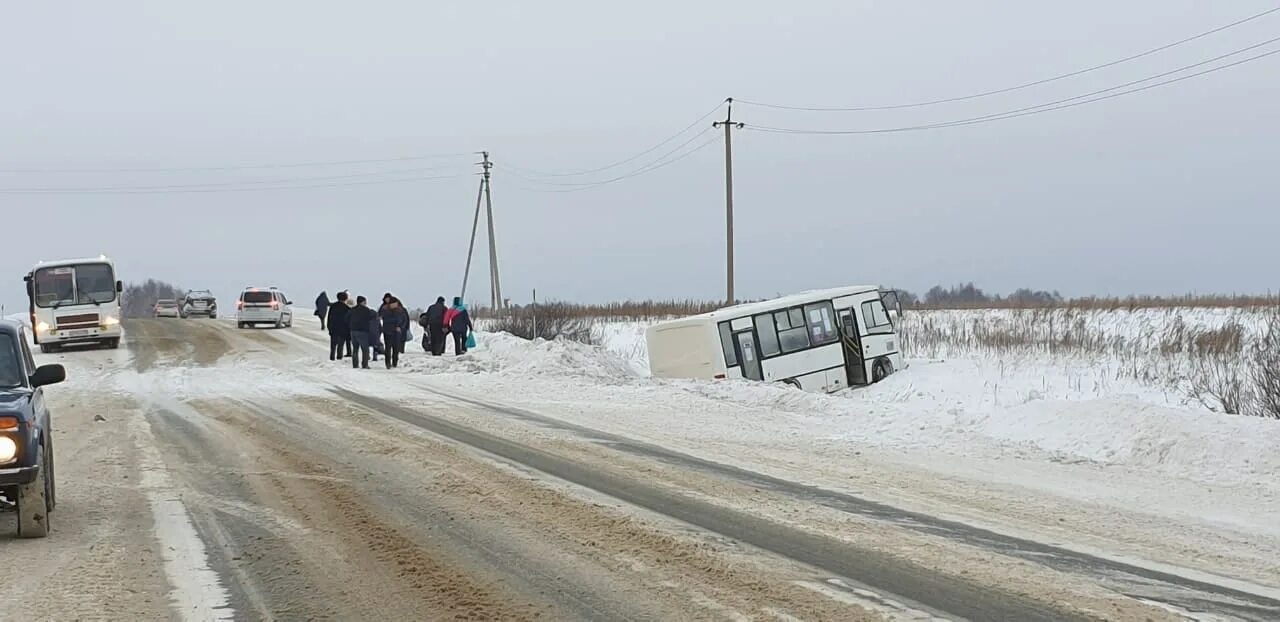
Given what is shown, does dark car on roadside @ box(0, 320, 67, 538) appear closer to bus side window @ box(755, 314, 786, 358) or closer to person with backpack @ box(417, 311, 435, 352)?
bus side window @ box(755, 314, 786, 358)

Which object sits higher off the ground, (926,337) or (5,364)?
(5,364)

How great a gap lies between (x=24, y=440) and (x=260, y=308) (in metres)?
40.5

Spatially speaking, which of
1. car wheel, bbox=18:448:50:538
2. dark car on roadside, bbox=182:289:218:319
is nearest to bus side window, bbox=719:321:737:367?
car wheel, bbox=18:448:50:538

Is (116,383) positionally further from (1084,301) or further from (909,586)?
(1084,301)

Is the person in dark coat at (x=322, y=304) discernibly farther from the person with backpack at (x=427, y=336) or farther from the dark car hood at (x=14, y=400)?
the dark car hood at (x=14, y=400)

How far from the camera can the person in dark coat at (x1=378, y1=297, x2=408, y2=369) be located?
28344mm

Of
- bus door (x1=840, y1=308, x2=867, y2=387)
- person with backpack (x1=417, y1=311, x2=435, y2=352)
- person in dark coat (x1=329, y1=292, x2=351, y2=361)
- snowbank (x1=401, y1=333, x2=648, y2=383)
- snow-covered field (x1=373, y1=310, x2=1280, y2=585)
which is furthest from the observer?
person with backpack (x1=417, y1=311, x2=435, y2=352)

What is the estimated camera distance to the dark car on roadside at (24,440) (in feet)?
27.3

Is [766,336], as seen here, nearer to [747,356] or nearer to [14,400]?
[747,356]

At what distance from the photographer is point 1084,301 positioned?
4559 centimetres

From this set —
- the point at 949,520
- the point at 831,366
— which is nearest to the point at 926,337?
the point at 831,366

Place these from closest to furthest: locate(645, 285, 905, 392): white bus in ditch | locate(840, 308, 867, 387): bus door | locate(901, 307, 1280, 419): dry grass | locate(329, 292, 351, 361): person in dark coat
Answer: locate(901, 307, 1280, 419): dry grass → locate(645, 285, 905, 392): white bus in ditch → locate(840, 308, 867, 387): bus door → locate(329, 292, 351, 361): person in dark coat

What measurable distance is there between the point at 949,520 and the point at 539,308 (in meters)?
31.7

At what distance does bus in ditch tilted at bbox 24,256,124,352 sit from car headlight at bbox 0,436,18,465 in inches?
1118
